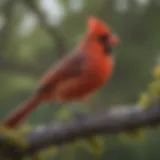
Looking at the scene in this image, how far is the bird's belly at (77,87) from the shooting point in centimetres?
113

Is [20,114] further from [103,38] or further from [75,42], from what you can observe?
[75,42]

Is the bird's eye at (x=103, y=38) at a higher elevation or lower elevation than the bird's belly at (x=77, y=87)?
higher

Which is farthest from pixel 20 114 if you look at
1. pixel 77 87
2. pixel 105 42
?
pixel 105 42

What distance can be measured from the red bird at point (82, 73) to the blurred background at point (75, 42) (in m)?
0.32

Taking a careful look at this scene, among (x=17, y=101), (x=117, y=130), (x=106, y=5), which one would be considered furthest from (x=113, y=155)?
(x=117, y=130)

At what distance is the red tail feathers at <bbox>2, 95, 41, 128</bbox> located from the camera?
106 centimetres

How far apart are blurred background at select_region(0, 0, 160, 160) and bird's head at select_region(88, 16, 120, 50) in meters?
0.33

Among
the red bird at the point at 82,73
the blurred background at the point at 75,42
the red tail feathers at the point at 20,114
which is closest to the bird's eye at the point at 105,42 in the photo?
the red bird at the point at 82,73

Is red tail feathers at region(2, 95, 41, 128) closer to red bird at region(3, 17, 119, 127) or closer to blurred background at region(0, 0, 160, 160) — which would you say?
red bird at region(3, 17, 119, 127)

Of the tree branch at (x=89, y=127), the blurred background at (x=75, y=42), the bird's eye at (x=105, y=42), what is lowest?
the tree branch at (x=89, y=127)

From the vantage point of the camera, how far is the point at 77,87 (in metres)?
1.14

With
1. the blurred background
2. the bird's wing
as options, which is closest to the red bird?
the bird's wing

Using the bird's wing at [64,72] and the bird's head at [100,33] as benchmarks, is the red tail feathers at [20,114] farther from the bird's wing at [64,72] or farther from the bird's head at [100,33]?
the bird's head at [100,33]

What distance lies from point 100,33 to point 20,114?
0.23 m
